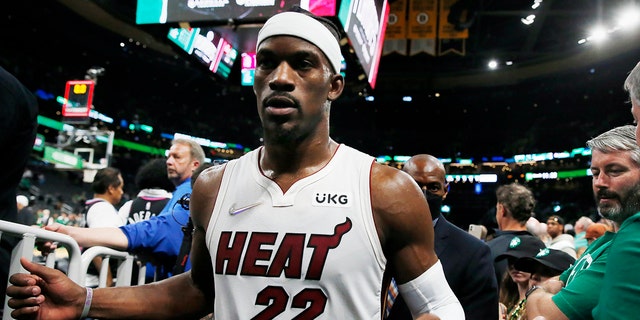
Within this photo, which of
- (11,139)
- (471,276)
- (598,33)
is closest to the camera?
(11,139)

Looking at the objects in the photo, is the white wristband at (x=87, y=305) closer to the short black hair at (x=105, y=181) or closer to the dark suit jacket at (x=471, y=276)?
the dark suit jacket at (x=471, y=276)

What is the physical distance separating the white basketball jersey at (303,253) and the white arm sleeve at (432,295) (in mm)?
117

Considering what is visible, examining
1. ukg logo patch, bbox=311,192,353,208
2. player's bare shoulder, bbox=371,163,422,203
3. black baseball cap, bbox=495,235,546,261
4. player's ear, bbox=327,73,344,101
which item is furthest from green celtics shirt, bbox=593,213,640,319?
black baseball cap, bbox=495,235,546,261

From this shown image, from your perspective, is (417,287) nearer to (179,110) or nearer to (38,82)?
(38,82)

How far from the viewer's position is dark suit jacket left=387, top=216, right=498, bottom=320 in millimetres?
2766

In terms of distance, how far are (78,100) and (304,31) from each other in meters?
11.1

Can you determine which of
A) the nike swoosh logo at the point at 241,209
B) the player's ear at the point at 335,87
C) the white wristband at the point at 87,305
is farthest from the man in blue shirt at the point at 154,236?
the player's ear at the point at 335,87

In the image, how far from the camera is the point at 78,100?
1155 cm

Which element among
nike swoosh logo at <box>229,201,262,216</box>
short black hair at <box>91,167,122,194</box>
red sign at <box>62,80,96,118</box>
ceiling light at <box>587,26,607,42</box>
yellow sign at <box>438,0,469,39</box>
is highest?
ceiling light at <box>587,26,607,42</box>

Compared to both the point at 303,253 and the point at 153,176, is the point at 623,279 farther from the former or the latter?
the point at 153,176

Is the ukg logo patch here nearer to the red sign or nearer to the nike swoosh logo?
the nike swoosh logo

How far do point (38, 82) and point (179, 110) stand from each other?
793cm

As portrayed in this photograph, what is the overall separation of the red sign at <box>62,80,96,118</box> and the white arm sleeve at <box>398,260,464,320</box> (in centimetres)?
1068

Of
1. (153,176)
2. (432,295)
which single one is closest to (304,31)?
(432,295)
